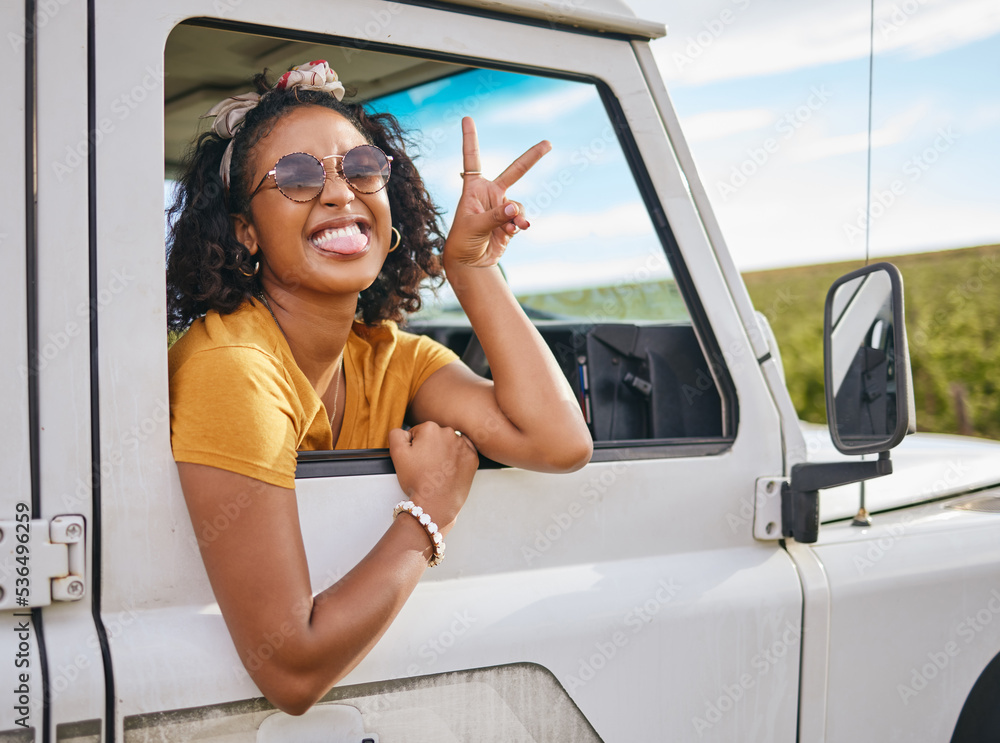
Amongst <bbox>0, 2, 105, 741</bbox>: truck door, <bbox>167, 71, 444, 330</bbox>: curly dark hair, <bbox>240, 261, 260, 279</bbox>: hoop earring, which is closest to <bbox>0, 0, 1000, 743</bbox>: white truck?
<bbox>0, 2, 105, 741</bbox>: truck door

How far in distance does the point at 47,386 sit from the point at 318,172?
57 centimetres

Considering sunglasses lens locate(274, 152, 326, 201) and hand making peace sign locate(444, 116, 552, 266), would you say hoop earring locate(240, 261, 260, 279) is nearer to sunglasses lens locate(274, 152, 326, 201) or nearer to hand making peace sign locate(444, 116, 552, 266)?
sunglasses lens locate(274, 152, 326, 201)

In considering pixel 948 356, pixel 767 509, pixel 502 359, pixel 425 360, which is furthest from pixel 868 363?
pixel 948 356

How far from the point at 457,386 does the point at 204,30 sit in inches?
29.9

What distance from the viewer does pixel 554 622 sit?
1.44 m

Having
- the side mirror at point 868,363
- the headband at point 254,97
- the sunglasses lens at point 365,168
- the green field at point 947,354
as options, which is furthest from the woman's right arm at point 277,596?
the green field at point 947,354

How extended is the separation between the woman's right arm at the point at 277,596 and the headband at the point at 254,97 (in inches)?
27.2

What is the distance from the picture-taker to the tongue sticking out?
1510 millimetres

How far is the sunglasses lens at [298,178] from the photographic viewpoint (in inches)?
58.6

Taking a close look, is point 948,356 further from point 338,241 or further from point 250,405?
point 250,405

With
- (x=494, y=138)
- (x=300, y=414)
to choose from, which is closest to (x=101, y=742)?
(x=300, y=414)

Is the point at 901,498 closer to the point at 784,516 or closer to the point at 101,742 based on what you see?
the point at 784,516

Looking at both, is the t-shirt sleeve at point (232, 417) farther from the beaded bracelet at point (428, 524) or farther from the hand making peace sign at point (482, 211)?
the hand making peace sign at point (482, 211)

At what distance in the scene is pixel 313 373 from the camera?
63.4 inches
